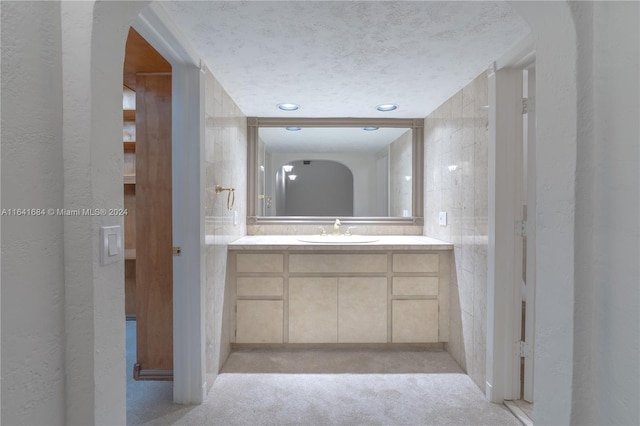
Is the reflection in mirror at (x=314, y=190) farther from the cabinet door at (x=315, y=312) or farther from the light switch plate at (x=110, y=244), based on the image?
the light switch plate at (x=110, y=244)

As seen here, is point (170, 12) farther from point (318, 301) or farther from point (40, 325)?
point (318, 301)

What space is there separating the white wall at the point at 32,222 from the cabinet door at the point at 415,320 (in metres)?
2.20

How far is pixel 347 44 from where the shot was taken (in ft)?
5.63

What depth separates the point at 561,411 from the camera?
0.91m

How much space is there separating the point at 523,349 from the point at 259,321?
179cm

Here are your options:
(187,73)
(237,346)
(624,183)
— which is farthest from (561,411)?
(237,346)

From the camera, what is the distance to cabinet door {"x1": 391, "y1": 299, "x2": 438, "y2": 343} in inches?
104

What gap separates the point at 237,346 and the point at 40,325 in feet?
6.72

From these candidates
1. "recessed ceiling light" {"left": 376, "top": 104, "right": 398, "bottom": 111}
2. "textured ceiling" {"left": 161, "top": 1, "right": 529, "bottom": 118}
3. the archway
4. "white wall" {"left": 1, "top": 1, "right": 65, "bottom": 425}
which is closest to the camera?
"white wall" {"left": 1, "top": 1, "right": 65, "bottom": 425}

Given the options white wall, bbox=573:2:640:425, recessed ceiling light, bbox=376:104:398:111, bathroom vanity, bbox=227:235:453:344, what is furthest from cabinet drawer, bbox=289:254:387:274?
A: white wall, bbox=573:2:640:425

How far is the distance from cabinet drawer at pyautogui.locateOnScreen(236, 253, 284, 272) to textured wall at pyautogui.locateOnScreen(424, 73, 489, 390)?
1.34 m

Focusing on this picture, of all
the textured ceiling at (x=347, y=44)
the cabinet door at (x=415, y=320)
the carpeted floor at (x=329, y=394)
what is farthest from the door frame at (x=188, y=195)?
the cabinet door at (x=415, y=320)

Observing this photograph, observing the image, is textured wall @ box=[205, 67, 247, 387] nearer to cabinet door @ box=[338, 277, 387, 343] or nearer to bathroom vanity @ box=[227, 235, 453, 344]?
bathroom vanity @ box=[227, 235, 453, 344]

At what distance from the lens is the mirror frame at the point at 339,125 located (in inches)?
122
